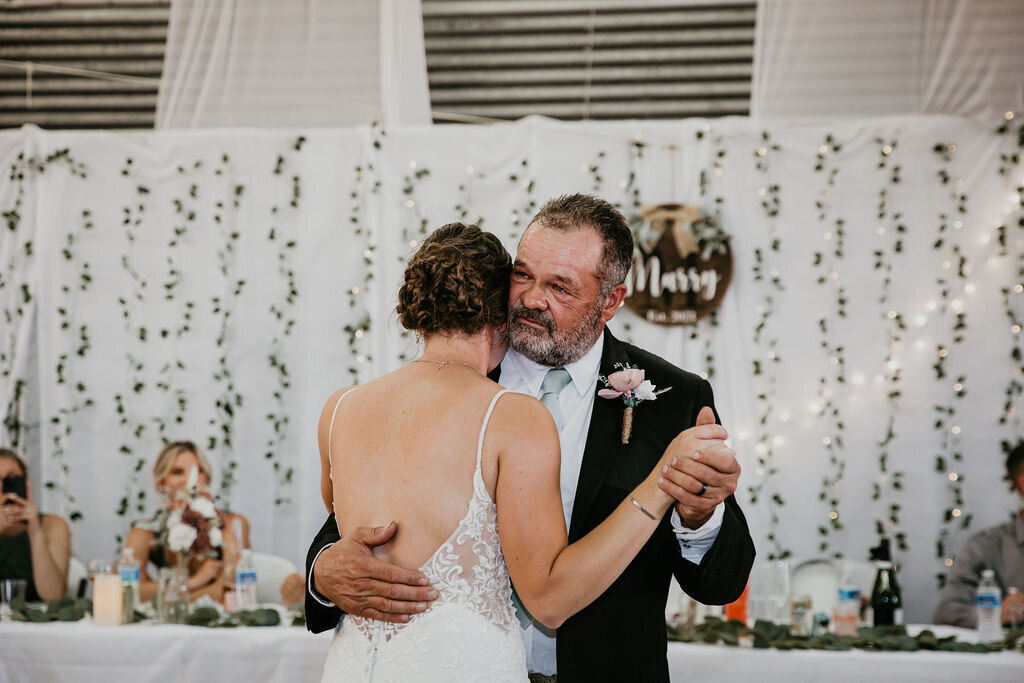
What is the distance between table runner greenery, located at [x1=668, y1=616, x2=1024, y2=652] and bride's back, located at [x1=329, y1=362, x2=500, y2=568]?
1.81 m

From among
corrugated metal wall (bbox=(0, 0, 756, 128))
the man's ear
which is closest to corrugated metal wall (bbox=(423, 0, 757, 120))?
corrugated metal wall (bbox=(0, 0, 756, 128))

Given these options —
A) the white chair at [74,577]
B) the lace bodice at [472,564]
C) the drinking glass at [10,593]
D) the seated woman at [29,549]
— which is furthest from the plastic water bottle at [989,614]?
the white chair at [74,577]

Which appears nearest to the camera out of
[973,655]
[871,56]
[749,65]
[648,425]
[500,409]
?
[500,409]

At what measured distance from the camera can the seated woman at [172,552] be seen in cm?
420

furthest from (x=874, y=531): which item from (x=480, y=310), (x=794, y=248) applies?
(x=480, y=310)

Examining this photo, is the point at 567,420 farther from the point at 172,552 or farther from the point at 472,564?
the point at 172,552

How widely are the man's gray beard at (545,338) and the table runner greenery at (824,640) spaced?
1555 millimetres

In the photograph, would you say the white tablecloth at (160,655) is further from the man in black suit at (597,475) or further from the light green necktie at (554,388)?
Answer: the light green necktie at (554,388)

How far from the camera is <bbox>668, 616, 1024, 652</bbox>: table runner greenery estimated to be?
3.23 metres

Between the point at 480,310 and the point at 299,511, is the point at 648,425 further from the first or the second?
the point at 299,511

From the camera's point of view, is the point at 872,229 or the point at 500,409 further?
the point at 872,229

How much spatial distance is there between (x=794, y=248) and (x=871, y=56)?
1.14 metres

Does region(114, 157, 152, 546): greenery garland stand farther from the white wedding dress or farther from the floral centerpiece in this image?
the white wedding dress

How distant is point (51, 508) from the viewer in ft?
19.1
